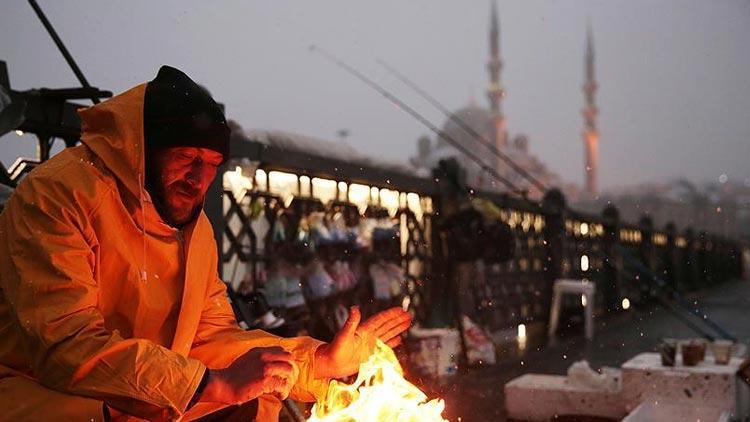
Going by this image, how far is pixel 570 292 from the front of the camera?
14164 millimetres

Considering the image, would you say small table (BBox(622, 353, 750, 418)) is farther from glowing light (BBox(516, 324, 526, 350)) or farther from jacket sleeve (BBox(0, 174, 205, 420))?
glowing light (BBox(516, 324, 526, 350))

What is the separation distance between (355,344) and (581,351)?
9.00m

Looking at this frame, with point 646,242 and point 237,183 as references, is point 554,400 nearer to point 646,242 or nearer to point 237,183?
point 237,183

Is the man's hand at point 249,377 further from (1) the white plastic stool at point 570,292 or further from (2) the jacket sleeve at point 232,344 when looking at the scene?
(1) the white plastic stool at point 570,292

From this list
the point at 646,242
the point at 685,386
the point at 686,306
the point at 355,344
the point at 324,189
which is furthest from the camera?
the point at 646,242

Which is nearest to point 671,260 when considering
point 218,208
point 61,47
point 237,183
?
point 237,183

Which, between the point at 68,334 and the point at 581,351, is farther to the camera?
the point at 581,351

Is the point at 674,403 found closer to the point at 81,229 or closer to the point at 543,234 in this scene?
the point at 81,229

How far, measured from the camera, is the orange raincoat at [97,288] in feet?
7.63

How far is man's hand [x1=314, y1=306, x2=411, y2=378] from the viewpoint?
308 centimetres

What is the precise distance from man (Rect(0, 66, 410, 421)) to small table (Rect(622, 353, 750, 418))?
3510mm

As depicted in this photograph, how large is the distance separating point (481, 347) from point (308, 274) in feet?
10.4

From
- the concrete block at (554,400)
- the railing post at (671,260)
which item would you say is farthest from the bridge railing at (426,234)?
the railing post at (671,260)

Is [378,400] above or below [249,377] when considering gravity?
below
